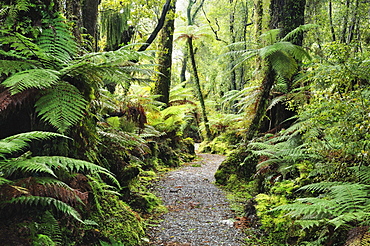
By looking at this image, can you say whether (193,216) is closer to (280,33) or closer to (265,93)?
(265,93)

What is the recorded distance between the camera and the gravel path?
313 cm

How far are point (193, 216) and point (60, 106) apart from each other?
8.26 feet

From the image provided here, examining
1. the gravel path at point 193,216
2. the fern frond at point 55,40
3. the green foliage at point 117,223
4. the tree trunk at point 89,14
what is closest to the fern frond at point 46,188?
the green foliage at point 117,223

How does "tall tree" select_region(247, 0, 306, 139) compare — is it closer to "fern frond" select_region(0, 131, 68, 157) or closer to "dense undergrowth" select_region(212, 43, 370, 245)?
"dense undergrowth" select_region(212, 43, 370, 245)

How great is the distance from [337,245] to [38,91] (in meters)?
2.68

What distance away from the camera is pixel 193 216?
153 inches

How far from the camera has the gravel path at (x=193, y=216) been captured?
313 cm

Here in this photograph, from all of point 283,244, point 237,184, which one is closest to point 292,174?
point 283,244

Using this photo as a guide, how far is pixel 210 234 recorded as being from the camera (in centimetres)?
328

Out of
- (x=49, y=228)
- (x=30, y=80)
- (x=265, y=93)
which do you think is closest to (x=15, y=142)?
(x=30, y=80)

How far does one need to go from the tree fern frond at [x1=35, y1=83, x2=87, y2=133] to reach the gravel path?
170 centimetres

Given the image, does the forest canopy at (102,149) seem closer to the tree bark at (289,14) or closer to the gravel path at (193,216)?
the tree bark at (289,14)

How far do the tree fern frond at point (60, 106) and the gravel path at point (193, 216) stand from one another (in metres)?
1.70

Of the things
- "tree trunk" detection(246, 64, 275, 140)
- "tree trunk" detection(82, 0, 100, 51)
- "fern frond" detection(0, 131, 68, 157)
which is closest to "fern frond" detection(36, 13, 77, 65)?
"fern frond" detection(0, 131, 68, 157)
